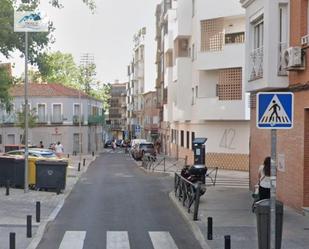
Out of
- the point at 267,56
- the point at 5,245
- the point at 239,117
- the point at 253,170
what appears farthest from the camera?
the point at 239,117

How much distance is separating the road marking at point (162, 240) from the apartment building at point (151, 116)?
6038 cm

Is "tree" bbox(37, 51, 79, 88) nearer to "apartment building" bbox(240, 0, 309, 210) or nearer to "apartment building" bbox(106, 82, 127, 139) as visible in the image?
"apartment building" bbox(240, 0, 309, 210)

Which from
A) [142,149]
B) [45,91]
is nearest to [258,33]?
[142,149]

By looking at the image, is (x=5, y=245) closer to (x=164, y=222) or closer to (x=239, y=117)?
(x=164, y=222)

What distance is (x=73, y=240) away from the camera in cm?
1290

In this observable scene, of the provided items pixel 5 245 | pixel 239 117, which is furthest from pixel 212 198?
pixel 239 117

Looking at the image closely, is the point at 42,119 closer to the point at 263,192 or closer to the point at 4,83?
the point at 4,83

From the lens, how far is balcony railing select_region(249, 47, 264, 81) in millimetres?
18261

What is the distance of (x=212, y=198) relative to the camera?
2033 cm

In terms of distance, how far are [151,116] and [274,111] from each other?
73418 mm

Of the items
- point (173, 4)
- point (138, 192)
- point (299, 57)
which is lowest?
point (138, 192)

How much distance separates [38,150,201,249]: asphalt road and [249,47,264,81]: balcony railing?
4656 millimetres

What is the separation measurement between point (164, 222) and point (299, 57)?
5.41m

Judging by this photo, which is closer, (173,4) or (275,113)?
(275,113)
